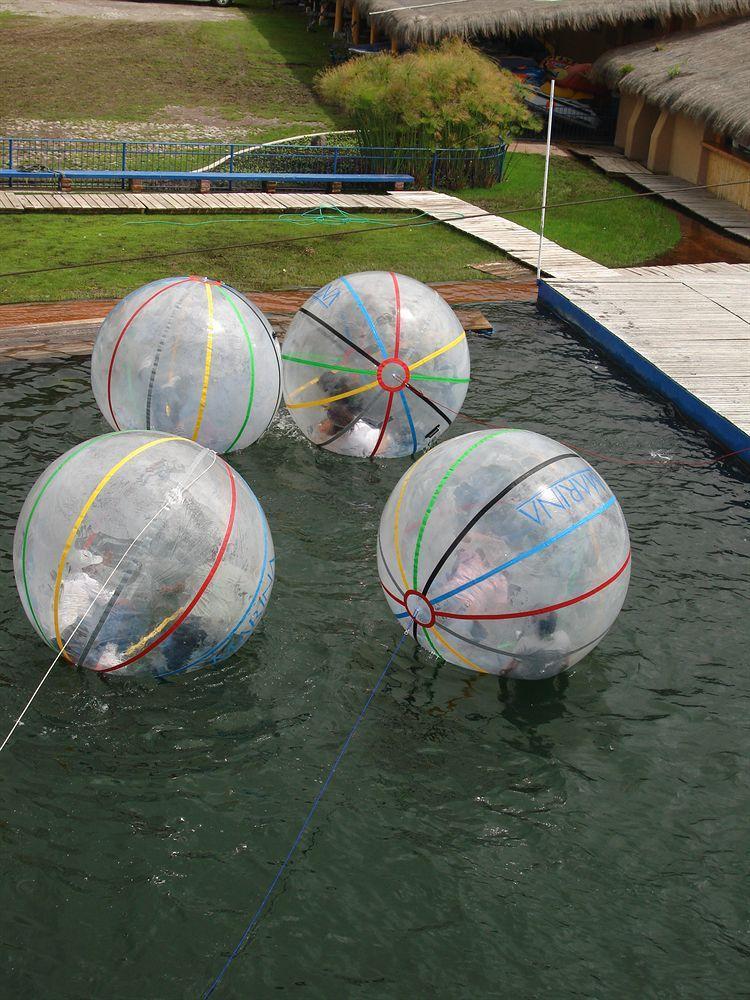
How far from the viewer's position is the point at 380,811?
8109 millimetres

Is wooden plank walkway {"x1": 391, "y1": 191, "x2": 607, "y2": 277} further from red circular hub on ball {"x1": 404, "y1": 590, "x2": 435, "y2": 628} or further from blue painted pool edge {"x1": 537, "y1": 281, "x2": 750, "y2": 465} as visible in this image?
red circular hub on ball {"x1": 404, "y1": 590, "x2": 435, "y2": 628}

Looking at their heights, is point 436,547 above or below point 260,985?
above

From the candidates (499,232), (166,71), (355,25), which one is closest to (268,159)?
(499,232)

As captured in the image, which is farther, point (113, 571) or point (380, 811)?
point (113, 571)

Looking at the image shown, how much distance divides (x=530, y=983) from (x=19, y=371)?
11434 mm

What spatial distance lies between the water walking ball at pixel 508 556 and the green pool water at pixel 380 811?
821 millimetres

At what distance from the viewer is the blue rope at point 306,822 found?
684cm

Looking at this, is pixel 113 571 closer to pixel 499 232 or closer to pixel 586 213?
pixel 499 232

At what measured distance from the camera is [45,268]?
1933 cm

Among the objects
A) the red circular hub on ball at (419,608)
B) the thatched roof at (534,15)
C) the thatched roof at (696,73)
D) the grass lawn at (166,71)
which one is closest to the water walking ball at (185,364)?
the red circular hub on ball at (419,608)

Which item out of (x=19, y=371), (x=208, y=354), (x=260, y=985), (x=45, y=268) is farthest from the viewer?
(x=45, y=268)

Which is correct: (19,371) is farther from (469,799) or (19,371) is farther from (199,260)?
(469,799)

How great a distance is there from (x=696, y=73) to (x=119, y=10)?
28989 millimetres

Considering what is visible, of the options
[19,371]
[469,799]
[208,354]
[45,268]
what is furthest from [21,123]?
[469,799]
